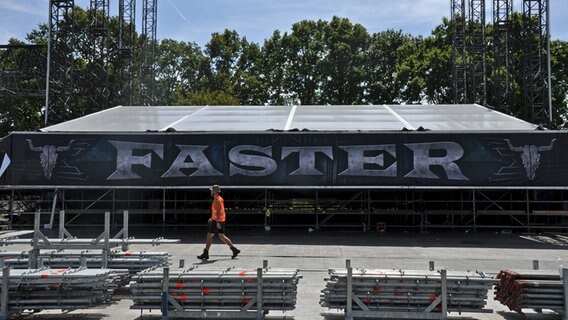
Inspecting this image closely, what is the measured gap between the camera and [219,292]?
773cm

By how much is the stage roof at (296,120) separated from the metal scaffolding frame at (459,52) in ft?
50.3

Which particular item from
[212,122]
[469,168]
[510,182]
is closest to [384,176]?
[469,168]

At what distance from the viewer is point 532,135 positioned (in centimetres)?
1892

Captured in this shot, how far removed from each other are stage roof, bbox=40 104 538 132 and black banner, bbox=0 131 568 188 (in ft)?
1.95

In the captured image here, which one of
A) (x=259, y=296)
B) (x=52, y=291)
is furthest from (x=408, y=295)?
(x=52, y=291)

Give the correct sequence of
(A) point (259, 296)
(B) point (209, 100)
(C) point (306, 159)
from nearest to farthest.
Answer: (A) point (259, 296) → (C) point (306, 159) → (B) point (209, 100)

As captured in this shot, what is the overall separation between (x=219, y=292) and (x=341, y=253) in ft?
25.9

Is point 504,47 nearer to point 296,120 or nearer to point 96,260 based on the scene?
point 296,120

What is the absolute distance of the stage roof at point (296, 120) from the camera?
66.9 feet

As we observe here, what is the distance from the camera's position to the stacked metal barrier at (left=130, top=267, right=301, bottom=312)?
7.68 m

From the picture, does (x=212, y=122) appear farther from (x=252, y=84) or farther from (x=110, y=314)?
(x=252, y=84)

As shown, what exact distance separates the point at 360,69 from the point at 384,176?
3756 centimetres

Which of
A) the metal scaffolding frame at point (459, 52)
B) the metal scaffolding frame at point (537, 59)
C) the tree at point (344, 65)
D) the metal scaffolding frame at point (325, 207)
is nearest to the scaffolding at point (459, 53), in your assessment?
the metal scaffolding frame at point (459, 52)

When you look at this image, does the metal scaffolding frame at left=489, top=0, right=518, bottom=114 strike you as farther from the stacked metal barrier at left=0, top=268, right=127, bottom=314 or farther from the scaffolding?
the stacked metal barrier at left=0, top=268, right=127, bottom=314
